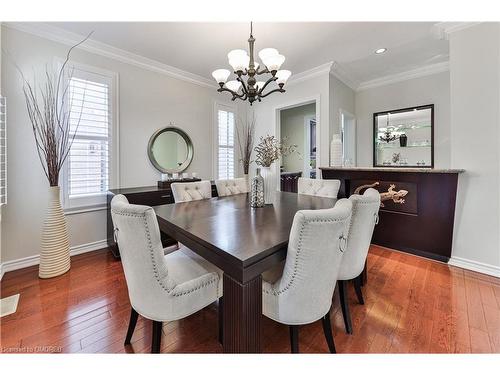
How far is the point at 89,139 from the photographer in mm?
2816

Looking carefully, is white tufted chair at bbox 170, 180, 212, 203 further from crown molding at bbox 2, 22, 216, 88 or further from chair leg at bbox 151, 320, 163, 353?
crown molding at bbox 2, 22, 216, 88

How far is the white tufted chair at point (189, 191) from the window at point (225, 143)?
1.82m

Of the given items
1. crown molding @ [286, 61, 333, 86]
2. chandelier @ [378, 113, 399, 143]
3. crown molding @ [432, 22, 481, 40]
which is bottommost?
chandelier @ [378, 113, 399, 143]

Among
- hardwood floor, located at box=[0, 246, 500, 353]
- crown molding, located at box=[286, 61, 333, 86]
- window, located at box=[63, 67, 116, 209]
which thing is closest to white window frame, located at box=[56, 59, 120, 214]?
window, located at box=[63, 67, 116, 209]

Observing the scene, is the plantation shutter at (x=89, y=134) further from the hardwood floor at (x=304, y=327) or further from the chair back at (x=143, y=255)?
the chair back at (x=143, y=255)

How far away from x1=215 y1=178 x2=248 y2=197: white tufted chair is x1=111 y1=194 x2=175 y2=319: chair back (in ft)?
5.31

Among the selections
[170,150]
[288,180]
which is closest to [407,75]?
[288,180]

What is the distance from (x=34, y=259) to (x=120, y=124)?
6.24 ft

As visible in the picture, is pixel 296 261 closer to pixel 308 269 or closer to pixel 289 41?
pixel 308 269

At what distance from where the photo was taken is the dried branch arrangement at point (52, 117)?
228 cm

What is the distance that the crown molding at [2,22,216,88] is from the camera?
2387 millimetres

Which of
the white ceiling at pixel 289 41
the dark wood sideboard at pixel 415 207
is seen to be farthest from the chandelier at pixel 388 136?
the dark wood sideboard at pixel 415 207
